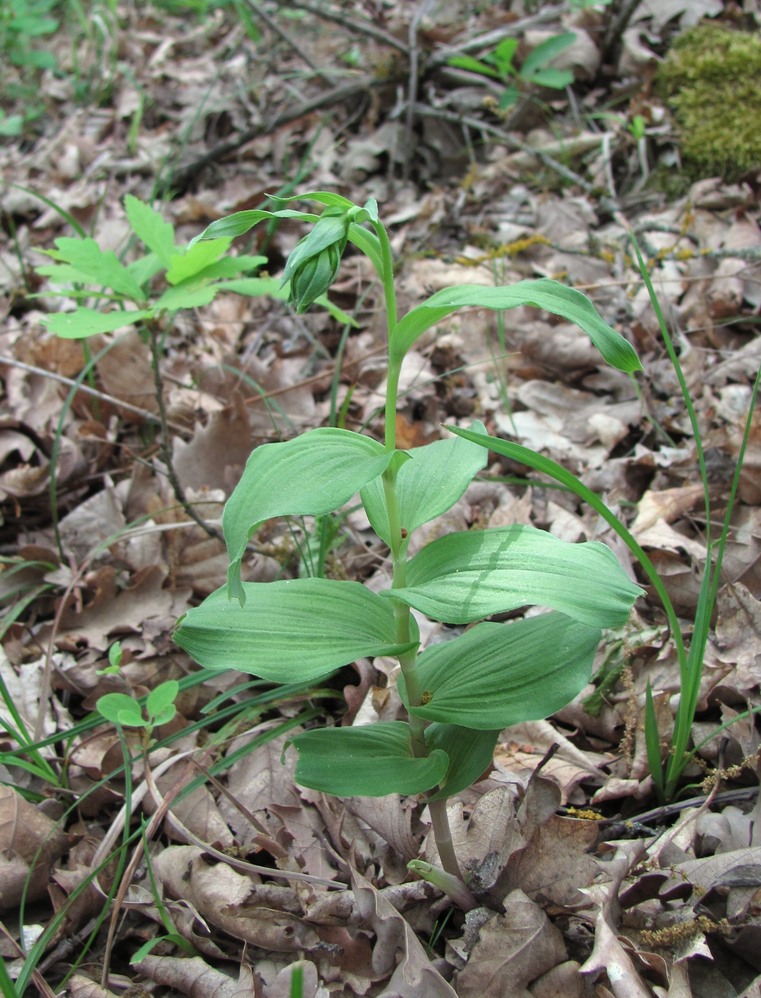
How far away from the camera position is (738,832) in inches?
54.1

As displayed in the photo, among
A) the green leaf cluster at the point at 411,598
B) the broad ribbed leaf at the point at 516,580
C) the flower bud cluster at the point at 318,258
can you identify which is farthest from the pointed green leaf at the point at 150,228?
→ the broad ribbed leaf at the point at 516,580

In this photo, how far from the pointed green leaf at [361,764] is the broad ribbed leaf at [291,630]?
0.12m

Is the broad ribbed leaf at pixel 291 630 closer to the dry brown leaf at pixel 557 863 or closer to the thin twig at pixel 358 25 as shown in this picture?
the dry brown leaf at pixel 557 863

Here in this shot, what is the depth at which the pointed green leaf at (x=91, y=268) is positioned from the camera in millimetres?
1848

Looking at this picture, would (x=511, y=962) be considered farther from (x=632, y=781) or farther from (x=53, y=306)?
(x=53, y=306)

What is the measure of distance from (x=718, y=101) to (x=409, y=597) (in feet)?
9.91

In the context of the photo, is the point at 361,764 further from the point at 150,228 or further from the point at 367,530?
the point at 150,228

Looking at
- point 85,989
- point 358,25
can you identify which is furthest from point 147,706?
point 358,25

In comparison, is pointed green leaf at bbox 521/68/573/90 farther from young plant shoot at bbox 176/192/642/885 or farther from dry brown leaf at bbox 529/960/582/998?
dry brown leaf at bbox 529/960/582/998

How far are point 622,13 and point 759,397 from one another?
2.29m

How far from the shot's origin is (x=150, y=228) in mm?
1953

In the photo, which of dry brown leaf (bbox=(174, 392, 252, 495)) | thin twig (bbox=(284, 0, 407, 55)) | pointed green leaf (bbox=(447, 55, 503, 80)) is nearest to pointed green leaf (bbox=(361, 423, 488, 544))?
dry brown leaf (bbox=(174, 392, 252, 495))

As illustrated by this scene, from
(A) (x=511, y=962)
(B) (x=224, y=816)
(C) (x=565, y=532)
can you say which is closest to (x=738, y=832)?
(A) (x=511, y=962)

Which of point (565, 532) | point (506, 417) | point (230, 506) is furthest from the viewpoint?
point (506, 417)
